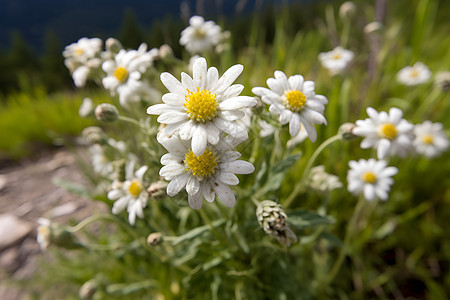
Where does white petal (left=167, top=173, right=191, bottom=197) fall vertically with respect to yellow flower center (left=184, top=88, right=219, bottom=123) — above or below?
below

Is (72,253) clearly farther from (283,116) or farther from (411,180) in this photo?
(411,180)

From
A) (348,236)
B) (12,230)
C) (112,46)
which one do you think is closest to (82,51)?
(112,46)

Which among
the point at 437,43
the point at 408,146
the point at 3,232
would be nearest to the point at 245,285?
the point at 408,146

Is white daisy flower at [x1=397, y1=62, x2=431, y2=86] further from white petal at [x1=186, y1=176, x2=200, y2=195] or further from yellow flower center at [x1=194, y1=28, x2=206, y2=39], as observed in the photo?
white petal at [x1=186, y1=176, x2=200, y2=195]

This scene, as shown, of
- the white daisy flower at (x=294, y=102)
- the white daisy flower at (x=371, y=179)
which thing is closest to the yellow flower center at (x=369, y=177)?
the white daisy flower at (x=371, y=179)

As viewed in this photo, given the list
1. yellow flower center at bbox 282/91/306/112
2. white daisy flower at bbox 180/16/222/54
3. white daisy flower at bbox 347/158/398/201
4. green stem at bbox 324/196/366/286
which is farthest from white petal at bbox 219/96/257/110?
white daisy flower at bbox 180/16/222/54
